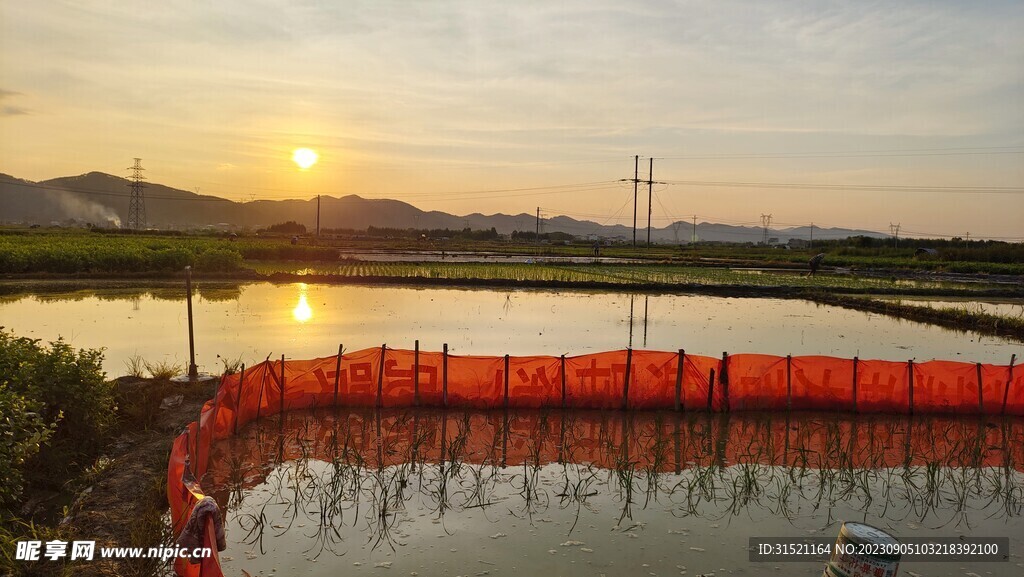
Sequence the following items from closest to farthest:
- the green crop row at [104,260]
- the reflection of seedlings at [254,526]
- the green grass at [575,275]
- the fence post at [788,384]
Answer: the reflection of seedlings at [254,526], the fence post at [788,384], the green crop row at [104,260], the green grass at [575,275]

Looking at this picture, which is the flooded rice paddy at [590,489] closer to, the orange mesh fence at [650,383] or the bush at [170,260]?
the orange mesh fence at [650,383]

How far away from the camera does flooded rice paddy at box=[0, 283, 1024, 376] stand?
50.4ft

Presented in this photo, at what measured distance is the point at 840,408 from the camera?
1098 cm

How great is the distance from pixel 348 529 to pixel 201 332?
11594 millimetres

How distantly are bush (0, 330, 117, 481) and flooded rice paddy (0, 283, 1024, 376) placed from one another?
4140mm

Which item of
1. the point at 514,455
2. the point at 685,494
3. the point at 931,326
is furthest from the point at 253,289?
the point at 931,326

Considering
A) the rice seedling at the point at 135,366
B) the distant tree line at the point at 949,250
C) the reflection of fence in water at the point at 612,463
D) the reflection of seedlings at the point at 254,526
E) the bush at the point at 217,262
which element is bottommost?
the reflection of seedlings at the point at 254,526

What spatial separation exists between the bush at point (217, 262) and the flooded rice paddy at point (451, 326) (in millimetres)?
5317

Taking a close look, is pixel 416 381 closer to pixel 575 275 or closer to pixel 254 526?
pixel 254 526

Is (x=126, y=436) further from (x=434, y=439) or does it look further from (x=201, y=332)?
(x=201, y=332)

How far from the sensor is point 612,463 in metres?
8.68

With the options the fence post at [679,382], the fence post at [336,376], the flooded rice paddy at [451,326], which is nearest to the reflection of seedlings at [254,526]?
the fence post at [336,376]

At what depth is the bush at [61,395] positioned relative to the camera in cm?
743

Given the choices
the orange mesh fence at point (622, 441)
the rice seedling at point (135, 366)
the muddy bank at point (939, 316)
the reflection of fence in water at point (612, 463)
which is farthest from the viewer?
the muddy bank at point (939, 316)
